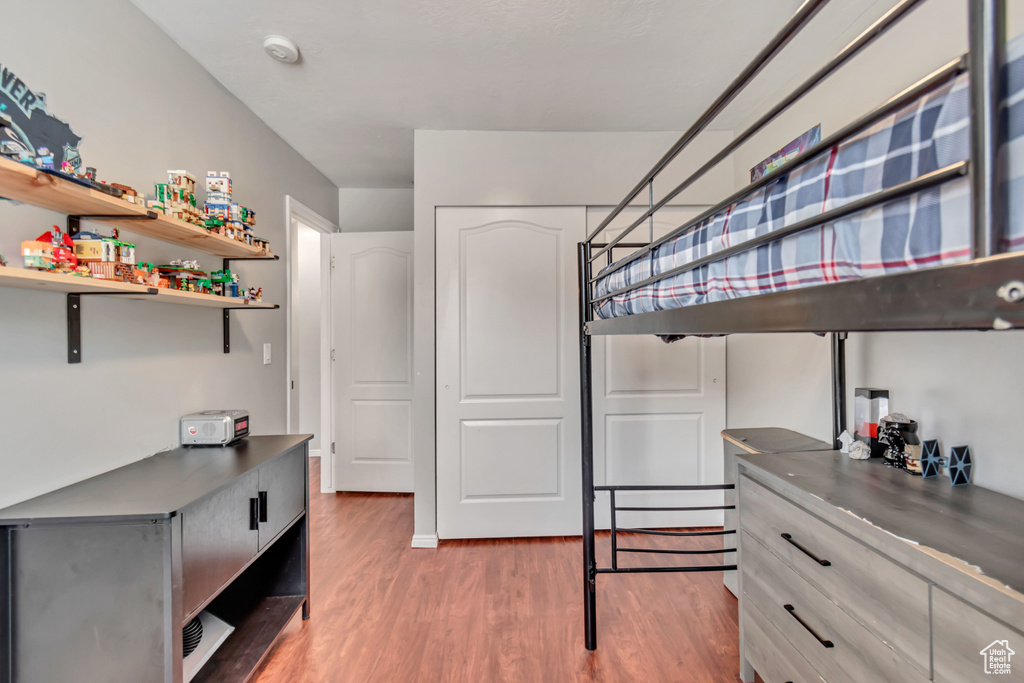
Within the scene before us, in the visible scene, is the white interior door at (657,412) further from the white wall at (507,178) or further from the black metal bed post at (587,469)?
the black metal bed post at (587,469)

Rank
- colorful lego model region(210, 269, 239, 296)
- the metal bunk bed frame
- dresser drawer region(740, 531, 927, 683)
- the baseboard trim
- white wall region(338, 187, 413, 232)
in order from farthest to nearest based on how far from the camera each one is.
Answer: white wall region(338, 187, 413, 232) < the baseboard trim < colorful lego model region(210, 269, 239, 296) < dresser drawer region(740, 531, 927, 683) < the metal bunk bed frame

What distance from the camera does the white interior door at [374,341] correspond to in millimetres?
3326

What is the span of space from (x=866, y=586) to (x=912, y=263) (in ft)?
2.85

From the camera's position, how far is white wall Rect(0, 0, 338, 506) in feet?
3.93

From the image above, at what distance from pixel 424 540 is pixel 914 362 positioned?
2404mm

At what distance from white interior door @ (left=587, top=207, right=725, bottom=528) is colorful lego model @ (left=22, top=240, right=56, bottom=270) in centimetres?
230

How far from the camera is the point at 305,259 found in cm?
434

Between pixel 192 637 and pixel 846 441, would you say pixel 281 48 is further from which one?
pixel 846 441

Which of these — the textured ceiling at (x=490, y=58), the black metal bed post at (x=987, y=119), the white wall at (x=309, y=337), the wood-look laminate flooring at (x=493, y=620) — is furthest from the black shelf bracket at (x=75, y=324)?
the white wall at (x=309, y=337)

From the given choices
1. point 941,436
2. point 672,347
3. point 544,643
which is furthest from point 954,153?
point 672,347

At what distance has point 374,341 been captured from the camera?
3.34m

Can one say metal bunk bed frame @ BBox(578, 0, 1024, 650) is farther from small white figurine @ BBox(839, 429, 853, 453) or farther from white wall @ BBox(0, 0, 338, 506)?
white wall @ BBox(0, 0, 338, 506)

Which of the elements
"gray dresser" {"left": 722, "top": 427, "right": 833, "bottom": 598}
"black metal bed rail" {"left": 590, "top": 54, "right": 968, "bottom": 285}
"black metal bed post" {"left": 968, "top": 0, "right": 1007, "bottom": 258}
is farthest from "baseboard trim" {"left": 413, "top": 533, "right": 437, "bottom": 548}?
"black metal bed post" {"left": 968, "top": 0, "right": 1007, "bottom": 258}

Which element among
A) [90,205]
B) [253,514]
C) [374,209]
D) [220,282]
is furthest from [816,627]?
[374,209]
